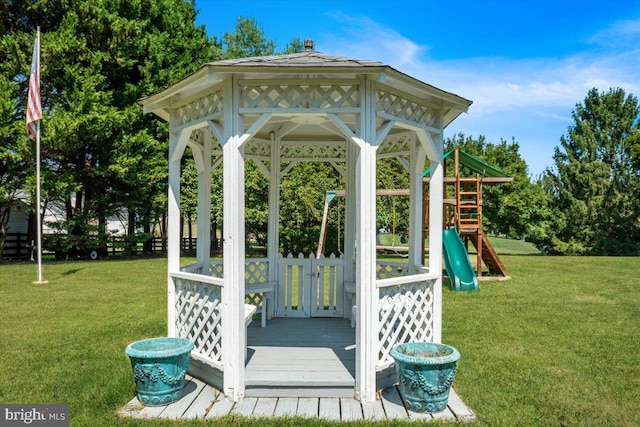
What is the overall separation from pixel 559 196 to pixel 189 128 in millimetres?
29537

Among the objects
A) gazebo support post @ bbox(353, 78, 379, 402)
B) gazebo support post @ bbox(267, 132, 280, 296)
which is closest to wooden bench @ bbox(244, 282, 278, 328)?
gazebo support post @ bbox(267, 132, 280, 296)

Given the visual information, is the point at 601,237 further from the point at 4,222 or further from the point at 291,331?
the point at 4,222

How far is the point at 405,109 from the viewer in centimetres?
493

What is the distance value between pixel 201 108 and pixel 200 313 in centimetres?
218

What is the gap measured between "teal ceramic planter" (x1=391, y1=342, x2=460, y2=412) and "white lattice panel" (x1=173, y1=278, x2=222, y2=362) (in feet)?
5.87

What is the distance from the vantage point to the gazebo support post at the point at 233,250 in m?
4.47

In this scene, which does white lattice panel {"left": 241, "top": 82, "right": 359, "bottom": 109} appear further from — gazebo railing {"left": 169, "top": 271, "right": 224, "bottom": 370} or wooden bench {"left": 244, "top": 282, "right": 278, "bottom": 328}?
wooden bench {"left": 244, "top": 282, "right": 278, "bottom": 328}

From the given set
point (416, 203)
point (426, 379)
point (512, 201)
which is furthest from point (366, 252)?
point (512, 201)

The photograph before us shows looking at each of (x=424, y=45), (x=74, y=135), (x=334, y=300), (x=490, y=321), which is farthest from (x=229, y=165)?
(x=74, y=135)

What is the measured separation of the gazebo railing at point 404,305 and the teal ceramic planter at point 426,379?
44 centimetres

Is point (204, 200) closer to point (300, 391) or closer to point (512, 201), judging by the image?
point (300, 391)

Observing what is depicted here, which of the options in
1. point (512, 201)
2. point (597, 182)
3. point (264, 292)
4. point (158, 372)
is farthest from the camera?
point (597, 182)

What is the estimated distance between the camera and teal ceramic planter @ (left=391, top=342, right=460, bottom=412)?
13.4 feet

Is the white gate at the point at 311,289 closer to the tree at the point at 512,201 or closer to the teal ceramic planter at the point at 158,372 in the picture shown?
the teal ceramic planter at the point at 158,372
